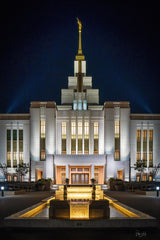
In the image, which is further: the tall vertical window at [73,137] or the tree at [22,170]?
the tall vertical window at [73,137]

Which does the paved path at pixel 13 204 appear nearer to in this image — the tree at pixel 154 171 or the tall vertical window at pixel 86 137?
the tall vertical window at pixel 86 137

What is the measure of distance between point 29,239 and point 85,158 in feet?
109

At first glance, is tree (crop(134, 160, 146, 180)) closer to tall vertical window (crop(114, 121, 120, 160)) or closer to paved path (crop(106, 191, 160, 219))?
tall vertical window (crop(114, 121, 120, 160))

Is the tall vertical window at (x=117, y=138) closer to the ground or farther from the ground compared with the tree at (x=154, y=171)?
farther from the ground

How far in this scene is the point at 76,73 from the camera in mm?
54812

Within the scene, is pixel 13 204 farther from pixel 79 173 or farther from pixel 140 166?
pixel 140 166

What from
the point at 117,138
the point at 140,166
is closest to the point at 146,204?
the point at 140,166

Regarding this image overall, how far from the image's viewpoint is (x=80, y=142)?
46281 millimetres

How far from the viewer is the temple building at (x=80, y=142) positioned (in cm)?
4450

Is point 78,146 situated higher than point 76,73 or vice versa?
point 76,73

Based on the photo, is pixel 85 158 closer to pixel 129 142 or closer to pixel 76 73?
pixel 129 142

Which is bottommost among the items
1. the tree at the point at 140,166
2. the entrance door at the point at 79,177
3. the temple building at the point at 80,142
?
the entrance door at the point at 79,177

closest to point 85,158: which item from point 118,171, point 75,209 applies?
point 118,171

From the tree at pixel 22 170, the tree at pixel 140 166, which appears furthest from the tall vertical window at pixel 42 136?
the tree at pixel 140 166
